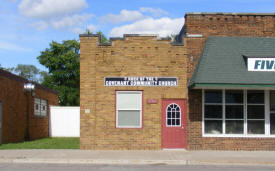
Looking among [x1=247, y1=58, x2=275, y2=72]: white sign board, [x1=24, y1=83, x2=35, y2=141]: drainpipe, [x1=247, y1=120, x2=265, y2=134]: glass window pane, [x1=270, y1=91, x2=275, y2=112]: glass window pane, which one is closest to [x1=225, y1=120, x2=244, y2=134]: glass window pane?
[x1=247, y1=120, x2=265, y2=134]: glass window pane

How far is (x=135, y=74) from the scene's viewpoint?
54.9 feet

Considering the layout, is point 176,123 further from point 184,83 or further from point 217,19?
point 217,19

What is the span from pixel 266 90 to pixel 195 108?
10.5 feet

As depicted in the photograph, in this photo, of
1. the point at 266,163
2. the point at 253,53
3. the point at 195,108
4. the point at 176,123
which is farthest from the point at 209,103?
the point at 266,163

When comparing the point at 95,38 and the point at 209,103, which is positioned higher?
the point at 95,38

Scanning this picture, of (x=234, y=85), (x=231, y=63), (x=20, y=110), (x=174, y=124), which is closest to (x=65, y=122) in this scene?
(x=20, y=110)

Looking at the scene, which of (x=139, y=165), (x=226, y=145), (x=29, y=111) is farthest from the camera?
(x=29, y=111)

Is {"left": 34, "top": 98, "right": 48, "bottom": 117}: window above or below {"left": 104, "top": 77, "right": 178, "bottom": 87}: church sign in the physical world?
below

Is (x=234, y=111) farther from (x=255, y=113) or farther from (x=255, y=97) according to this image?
(x=255, y=97)

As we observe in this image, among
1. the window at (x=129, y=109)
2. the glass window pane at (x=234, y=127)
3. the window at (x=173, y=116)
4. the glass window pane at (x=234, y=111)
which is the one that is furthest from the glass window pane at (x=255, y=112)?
the window at (x=129, y=109)

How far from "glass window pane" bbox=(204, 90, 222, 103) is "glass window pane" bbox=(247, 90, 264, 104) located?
1275 millimetres

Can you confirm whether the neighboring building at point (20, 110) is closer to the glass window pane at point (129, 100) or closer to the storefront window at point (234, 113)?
the glass window pane at point (129, 100)

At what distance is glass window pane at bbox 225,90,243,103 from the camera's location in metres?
16.7

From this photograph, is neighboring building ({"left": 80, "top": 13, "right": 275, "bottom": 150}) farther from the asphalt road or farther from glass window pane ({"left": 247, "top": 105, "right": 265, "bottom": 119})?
the asphalt road
